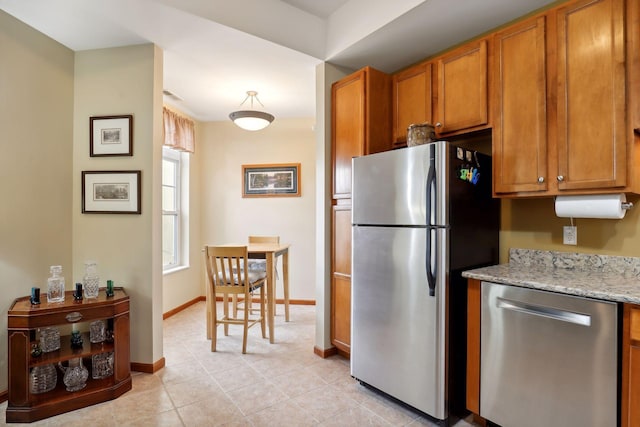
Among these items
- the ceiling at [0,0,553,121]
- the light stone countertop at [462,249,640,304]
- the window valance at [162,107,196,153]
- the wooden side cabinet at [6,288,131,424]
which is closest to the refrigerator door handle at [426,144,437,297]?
the light stone countertop at [462,249,640,304]

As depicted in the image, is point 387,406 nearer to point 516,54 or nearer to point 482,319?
point 482,319

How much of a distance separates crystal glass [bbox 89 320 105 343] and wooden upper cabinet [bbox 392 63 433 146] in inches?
103

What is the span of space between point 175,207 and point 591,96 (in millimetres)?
4353

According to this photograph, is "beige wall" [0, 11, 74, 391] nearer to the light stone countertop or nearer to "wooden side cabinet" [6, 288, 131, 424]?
"wooden side cabinet" [6, 288, 131, 424]

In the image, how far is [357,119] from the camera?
8.47 feet

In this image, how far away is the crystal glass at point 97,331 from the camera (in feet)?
7.51

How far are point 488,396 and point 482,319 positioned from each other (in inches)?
16.2

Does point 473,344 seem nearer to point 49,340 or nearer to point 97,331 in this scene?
point 97,331

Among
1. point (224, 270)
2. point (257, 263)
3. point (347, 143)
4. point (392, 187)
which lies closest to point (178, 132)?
point (257, 263)

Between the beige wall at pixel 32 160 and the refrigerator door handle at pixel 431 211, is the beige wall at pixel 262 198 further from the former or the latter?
the refrigerator door handle at pixel 431 211

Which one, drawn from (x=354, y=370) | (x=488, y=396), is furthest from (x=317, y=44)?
(x=488, y=396)

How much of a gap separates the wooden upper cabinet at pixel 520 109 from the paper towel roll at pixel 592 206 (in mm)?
147

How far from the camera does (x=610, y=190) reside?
63.0 inches

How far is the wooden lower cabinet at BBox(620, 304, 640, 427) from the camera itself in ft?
4.33
